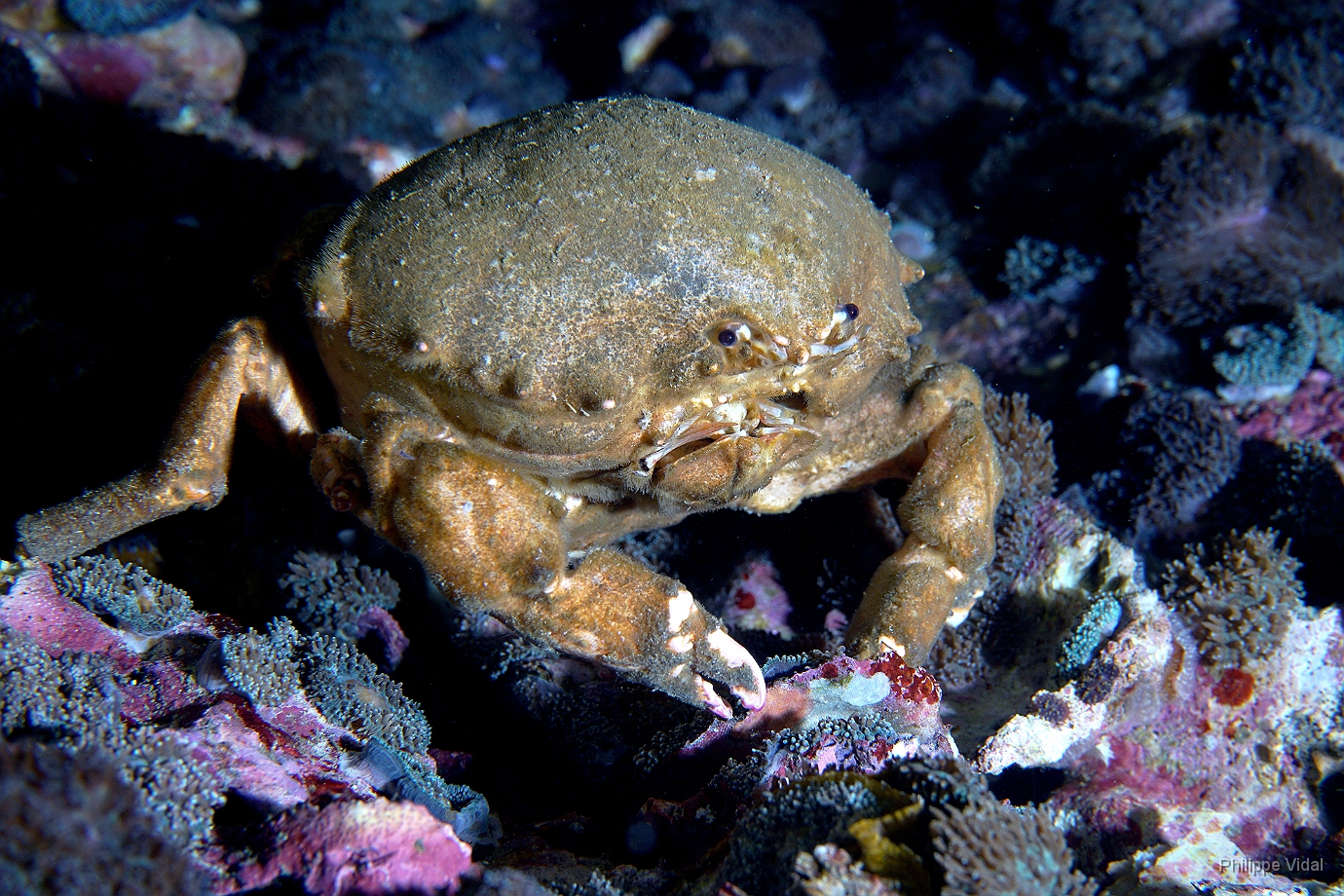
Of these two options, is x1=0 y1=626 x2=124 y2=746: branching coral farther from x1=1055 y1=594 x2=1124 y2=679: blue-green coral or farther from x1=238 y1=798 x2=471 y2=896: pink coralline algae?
x1=1055 y1=594 x2=1124 y2=679: blue-green coral

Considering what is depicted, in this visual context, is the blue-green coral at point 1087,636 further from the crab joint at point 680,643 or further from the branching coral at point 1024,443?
the crab joint at point 680,643

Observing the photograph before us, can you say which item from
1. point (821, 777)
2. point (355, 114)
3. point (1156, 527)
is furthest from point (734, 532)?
point (355, 114)

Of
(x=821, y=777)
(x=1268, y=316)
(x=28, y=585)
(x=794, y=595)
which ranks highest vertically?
(x=1268, y=316)

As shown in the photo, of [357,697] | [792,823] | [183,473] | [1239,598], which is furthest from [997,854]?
[183,473]

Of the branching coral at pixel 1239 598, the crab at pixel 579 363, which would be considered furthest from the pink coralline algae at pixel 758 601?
the branching coral at pixel 1239 598

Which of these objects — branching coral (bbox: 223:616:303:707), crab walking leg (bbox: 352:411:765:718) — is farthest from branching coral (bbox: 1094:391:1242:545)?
branching coral (bbox: 223:616:303:707)

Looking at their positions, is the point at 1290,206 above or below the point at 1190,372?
above

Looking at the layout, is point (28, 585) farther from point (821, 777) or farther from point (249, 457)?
point (821, 777)

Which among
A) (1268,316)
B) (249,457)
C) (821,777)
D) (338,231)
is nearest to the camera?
(821,777)
